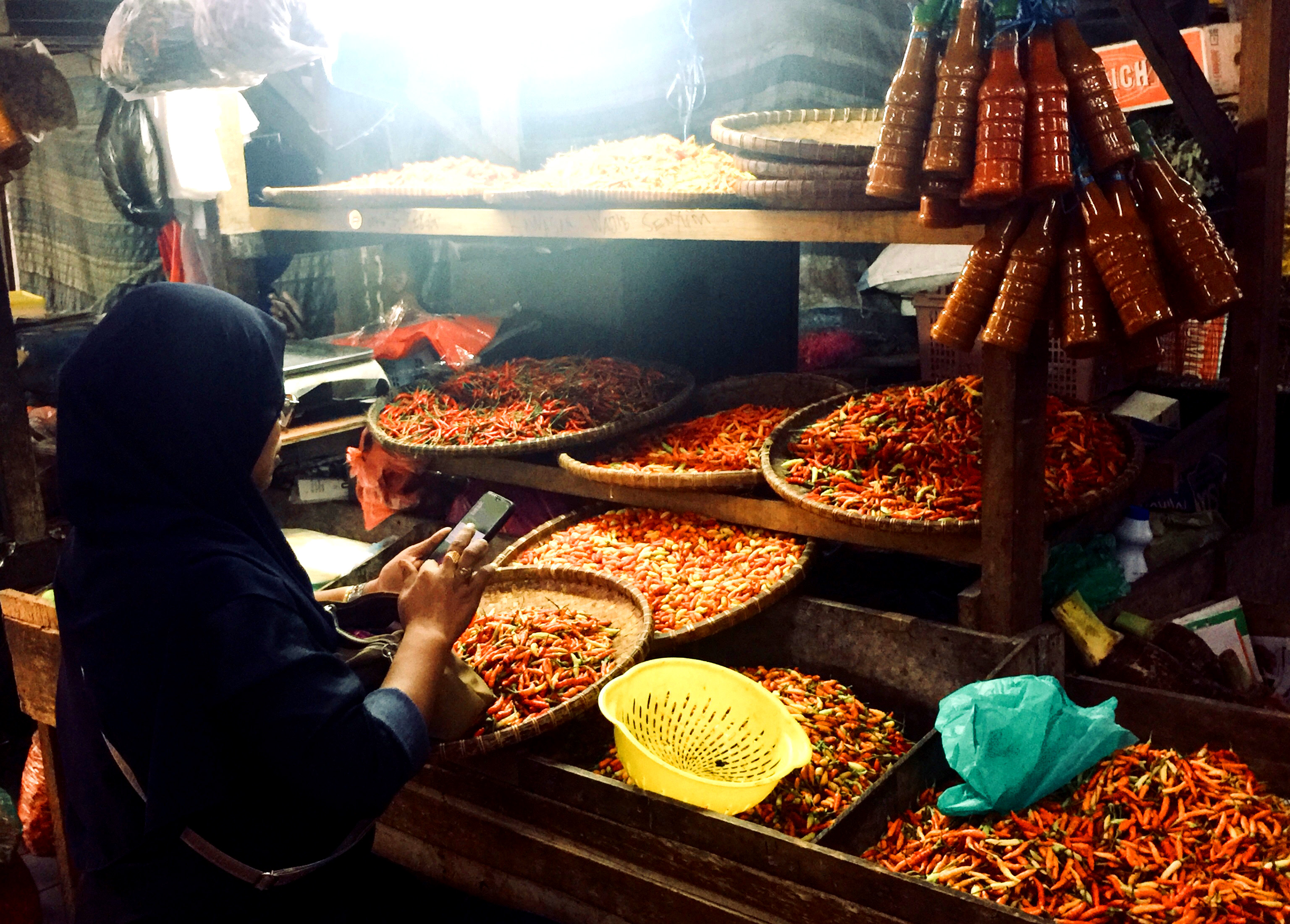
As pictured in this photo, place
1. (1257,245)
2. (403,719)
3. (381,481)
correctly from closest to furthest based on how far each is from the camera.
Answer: (403,719) → (1257,245) → (381,481)

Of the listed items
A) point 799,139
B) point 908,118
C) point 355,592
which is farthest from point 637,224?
point 355,592

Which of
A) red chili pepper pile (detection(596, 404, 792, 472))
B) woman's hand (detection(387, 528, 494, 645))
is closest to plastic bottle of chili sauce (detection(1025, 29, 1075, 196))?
woman's hand (detection(387, 528, 494, 645))

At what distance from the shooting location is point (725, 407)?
472 cm

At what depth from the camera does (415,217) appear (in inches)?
163

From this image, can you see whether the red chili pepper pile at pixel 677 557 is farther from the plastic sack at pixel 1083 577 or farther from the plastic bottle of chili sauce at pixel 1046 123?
the plastic bottle of chili sauce at pixel 1046 123

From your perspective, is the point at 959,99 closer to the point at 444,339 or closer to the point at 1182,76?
the point at 1182,76

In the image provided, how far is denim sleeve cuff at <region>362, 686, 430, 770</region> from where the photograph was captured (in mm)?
1991

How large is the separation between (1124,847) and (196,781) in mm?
2022

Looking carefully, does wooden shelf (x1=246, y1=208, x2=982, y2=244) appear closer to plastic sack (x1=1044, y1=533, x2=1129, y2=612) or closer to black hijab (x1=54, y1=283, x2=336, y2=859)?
plastic sack (x1=1044, y1=533, x2=1129, y2=612)

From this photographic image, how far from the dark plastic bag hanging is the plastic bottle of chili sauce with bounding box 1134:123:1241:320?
4494 millimetres


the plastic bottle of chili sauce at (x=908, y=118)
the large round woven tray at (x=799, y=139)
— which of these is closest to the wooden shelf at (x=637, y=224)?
the large round woven tray at (x=799, y=139)

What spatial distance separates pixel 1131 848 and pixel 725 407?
270 cm

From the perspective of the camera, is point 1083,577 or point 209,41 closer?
point 1083,577

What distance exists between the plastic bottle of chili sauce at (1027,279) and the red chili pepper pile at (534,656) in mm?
1372
